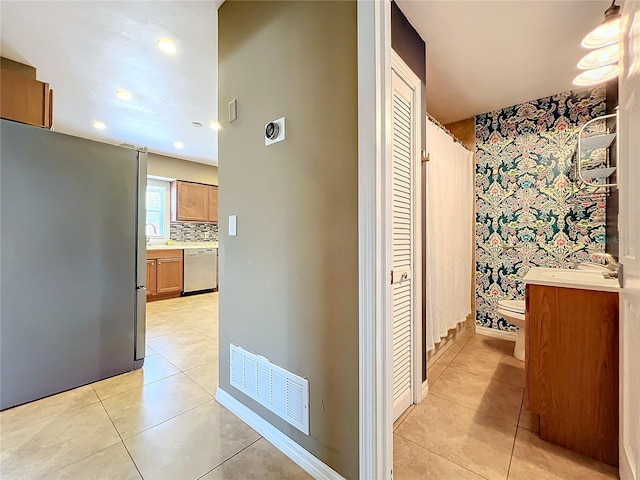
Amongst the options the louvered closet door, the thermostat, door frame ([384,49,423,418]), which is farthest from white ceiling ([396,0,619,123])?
the thermostat

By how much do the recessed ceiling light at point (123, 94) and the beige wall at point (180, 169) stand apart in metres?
1.86

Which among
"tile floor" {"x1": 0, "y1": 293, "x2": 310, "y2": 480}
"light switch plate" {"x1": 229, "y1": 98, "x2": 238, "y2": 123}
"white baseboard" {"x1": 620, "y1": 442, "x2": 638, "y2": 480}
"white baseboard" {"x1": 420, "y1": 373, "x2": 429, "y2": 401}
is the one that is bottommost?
"tile floor" {"x1": 0, "y1": 293, "x2": 310, "y2": 480}

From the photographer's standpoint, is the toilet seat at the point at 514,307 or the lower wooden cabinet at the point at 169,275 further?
the lower wooden cabinet at the point at 169,275

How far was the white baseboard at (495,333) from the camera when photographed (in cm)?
289

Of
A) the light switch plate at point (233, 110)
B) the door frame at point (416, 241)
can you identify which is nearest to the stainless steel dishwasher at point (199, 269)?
the light switch plate at point (233, 110)

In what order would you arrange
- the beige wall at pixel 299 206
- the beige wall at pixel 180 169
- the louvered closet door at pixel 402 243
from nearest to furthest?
the beige wall at pixel 299 206 < the louvered closet door at pixel 402 243 < the beige wall at pixel 180 169

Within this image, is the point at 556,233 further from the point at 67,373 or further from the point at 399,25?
the point at 67,373

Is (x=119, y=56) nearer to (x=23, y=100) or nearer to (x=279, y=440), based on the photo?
(x=23, y=100)

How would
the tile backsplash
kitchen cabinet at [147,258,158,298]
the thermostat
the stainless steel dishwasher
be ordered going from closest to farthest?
the thermostat, kitchen cabinet at [147,258,158,298], the stainless steel dishwasher, the tile backsplash

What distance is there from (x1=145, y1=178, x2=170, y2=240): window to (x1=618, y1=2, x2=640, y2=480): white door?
5746 millimetres

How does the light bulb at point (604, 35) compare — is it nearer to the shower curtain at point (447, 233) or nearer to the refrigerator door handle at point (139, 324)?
the shower curtain at point (447, 233)

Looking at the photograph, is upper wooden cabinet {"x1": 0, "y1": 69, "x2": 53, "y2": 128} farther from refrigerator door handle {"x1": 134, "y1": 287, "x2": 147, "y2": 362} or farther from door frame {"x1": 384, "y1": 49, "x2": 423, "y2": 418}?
door frame {"x1": 384, "y1": 49, "x2": 423, "y2": 418}

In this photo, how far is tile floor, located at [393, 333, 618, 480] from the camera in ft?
4.15

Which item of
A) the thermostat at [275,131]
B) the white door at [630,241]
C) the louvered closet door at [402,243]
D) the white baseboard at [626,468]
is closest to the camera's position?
the white door at [630,241]
